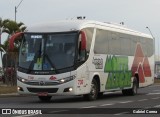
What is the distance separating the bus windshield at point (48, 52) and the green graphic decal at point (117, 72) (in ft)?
12.7

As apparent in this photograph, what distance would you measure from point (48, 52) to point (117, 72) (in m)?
6.08

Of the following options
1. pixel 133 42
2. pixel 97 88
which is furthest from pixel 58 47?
pixel 133 42

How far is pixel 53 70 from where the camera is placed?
73.9 feet

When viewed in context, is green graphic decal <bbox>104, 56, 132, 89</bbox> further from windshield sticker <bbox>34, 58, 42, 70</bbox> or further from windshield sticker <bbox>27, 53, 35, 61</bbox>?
windshield sticker <bbox>27, 53, 35, 61</bbox>

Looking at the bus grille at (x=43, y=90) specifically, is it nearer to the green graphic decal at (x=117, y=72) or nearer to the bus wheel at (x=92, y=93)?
the bus wheel at (x=92, y=93)

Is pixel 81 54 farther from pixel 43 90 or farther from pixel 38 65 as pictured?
pixel 43 90

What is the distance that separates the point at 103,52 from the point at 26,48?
13.8 feet

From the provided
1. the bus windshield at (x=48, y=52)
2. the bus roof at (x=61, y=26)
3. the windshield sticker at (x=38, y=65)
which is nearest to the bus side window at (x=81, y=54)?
the bus windshield at (x=48, y=52)

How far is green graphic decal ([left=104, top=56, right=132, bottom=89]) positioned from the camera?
87.3 feet

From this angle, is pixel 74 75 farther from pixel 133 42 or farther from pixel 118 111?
pixel 133 42

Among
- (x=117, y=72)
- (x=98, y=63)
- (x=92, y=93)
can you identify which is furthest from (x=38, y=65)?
(x=117, y=72)

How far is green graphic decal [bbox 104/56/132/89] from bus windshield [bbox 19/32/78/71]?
12.7ft

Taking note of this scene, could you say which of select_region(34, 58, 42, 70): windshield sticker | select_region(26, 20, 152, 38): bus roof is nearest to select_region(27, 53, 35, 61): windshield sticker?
select_region(34, 58, 42, 70): windshield sticker

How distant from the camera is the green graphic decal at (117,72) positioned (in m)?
26.6
